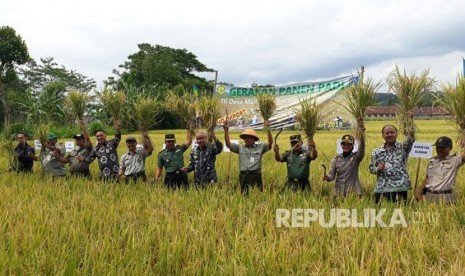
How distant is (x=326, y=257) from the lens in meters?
3.20

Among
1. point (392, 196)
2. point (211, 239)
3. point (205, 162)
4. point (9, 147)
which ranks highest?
point (9, 147)

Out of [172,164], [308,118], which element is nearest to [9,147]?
[172,164]

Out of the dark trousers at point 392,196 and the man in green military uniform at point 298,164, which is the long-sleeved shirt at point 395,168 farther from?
the man in green military uniform at point 298,164

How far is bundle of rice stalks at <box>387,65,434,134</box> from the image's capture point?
479 centimetres

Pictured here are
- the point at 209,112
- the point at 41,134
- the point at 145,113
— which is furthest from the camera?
the point at 41,134

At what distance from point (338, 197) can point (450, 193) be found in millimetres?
1285

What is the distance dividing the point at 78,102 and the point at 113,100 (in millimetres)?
743

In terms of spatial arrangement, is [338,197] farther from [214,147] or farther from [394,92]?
[214,147]

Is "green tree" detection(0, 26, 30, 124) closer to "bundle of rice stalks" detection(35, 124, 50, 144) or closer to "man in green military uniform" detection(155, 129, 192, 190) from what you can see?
"bundle of rice stalks" detection(35, 124, 50, 144)

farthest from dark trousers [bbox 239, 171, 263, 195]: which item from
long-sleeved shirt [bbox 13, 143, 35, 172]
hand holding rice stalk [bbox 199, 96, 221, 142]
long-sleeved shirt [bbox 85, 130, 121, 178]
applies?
long-sleeved shirt [bbox 13, 143, 35, 172]

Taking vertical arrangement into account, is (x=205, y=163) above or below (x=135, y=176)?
above

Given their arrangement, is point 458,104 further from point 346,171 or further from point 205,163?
point 205,163

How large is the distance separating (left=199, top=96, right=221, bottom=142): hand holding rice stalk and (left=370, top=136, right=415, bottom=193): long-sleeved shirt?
2490 millimetres

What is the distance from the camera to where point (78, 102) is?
727 cm
